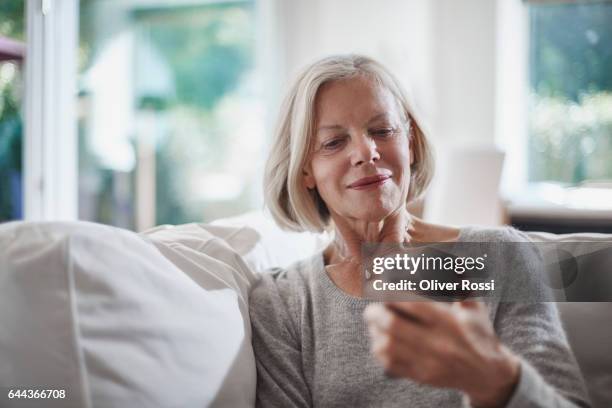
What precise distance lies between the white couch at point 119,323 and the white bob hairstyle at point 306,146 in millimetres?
271

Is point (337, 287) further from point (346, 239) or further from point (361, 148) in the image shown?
point (361, 148)

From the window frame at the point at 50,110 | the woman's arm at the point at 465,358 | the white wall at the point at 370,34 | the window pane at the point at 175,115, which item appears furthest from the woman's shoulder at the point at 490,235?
the white wall at the point at 370,34

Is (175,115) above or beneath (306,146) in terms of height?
above

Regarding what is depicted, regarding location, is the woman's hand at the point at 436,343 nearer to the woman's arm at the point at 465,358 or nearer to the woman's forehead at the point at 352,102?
the woman's arm at the point at 465,358

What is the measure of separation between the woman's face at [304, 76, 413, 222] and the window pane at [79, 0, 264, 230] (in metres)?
1.83

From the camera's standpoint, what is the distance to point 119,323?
70 centimetres

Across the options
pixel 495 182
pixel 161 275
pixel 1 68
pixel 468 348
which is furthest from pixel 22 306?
pixel 495 182

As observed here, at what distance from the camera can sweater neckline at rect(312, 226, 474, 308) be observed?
3.06ft

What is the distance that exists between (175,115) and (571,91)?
2278mm

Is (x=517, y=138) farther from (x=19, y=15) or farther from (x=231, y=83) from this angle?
(x=19, y=15)

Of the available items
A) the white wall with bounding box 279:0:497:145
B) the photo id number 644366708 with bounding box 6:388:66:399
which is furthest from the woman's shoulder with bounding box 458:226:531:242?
the white wall with bounding box 279:0:497:145

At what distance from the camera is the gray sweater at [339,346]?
2.52 ft

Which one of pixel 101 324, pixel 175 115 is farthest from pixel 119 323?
pixel 175 115

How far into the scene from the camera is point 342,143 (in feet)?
3.25
